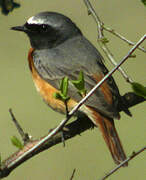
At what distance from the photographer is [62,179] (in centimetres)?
871

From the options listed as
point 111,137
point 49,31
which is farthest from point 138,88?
point 49,31

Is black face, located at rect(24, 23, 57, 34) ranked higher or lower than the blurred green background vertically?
higher

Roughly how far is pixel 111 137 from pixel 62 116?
14.9 ft

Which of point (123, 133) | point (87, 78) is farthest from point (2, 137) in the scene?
point (87, 78)

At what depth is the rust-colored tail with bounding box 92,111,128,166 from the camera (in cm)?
488

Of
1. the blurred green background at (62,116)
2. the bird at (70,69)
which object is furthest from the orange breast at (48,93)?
the blurred green background at (62,116)

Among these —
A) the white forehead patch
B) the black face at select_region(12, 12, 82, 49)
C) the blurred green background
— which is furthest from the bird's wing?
the blurred green background

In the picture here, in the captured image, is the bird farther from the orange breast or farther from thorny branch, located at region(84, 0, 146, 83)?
thorny branch, located at region(84, 0, 146, 83)

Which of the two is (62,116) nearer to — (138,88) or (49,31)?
(49,31)

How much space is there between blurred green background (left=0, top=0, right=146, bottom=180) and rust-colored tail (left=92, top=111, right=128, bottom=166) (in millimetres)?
3695

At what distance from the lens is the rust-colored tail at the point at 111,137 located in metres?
4.88

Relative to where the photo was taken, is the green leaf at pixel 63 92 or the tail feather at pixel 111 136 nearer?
the green leaf at pixel 63 92

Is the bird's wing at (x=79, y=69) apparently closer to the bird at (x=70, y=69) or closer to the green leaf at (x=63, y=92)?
the bird at (x=70, y=69)

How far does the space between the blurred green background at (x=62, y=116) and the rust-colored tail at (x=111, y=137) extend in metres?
3.70
